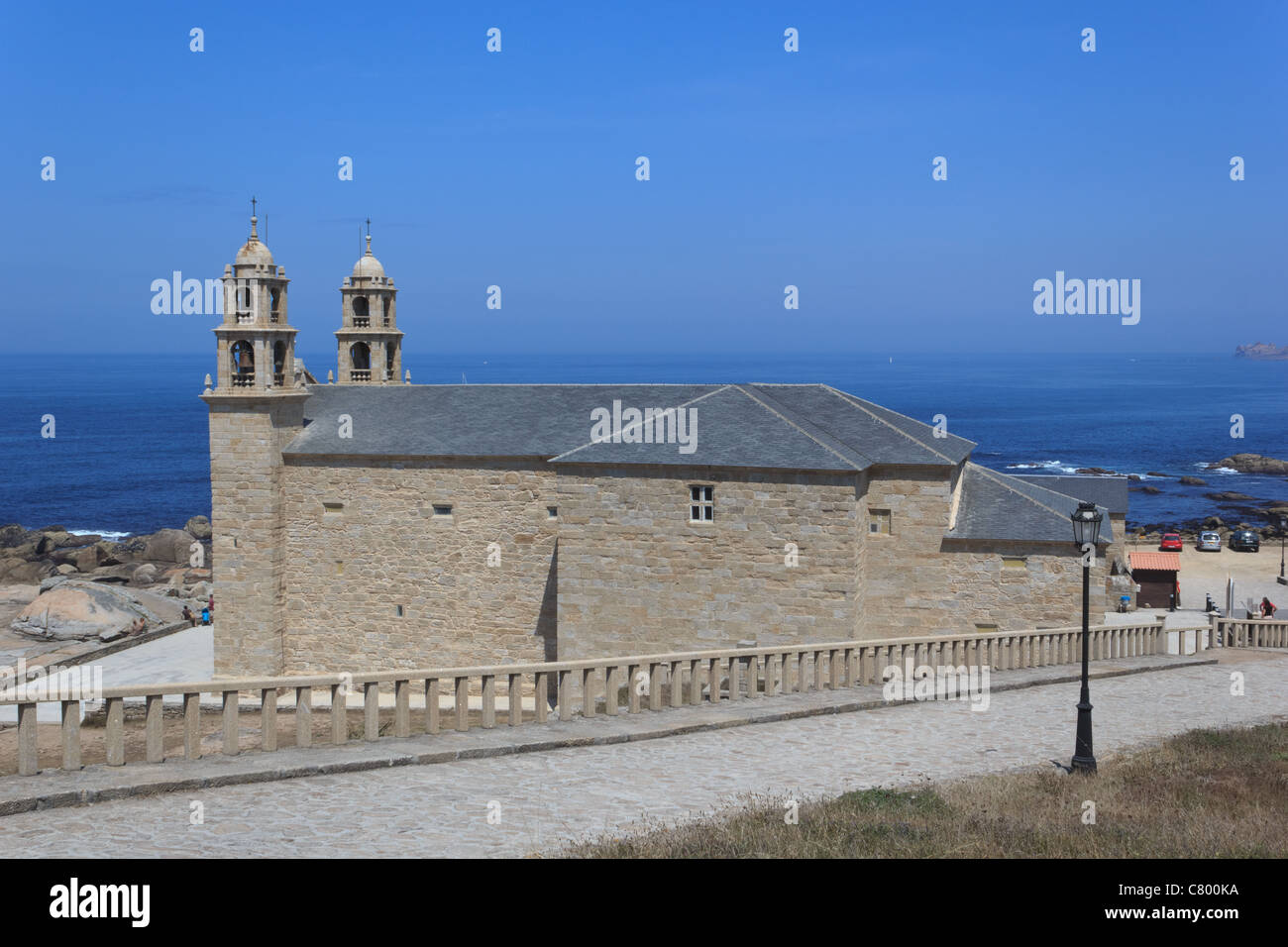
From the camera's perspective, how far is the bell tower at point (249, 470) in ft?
103

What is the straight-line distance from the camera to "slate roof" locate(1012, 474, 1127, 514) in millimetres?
35250

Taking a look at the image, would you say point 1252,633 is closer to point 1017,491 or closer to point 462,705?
point 1017,491

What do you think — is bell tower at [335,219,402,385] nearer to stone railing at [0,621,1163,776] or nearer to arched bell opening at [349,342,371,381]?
arched bell opening at [349,342,371,381]

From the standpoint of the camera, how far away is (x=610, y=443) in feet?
93.9

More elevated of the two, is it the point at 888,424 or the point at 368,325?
the point at 368,325

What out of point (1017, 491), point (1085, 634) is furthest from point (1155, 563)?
point (1085, 634)

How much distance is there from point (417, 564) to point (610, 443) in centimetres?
653

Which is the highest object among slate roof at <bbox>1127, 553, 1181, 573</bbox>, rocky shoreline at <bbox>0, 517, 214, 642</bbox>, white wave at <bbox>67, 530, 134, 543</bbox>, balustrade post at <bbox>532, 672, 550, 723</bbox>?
balustrade post at <bbox>532, 672, 550, 723</bbox>

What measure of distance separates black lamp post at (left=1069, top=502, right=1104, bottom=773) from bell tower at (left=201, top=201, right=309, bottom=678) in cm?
2180

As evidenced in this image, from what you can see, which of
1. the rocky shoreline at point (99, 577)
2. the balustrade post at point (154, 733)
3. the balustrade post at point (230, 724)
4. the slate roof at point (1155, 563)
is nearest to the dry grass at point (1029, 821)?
the balustrade post at point (230, 724)

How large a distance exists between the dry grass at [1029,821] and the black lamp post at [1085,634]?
11.2 inches

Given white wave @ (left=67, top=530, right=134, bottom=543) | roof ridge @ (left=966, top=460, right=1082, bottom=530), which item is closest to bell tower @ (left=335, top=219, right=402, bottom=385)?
roof ridge @ (left=966, top=460, right=1082, bottom=530)
